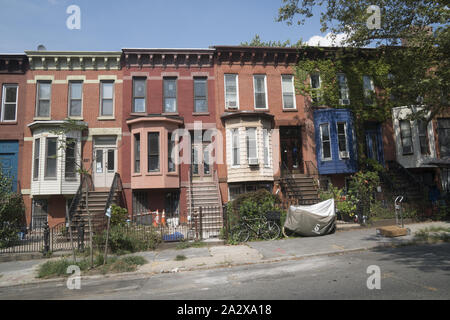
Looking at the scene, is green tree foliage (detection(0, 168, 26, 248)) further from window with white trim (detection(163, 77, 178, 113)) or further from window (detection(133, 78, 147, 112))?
window with white trim (detection(163, 77, 178, 113))

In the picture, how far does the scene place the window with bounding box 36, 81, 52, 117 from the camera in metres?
18.0

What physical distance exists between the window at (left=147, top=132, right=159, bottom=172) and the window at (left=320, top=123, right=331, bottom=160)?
1058 cm

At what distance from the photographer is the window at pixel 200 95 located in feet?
62.2

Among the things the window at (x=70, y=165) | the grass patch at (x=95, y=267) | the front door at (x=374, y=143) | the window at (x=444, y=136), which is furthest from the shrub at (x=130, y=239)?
the window at (x=444, y=136)

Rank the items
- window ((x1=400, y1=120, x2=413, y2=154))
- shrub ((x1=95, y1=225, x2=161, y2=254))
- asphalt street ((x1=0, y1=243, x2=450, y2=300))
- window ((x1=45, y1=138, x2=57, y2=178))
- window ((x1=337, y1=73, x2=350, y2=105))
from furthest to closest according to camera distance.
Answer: window ((x1=337, y1=73, x2=350, y2=105)) < window ((x1=400, y1=120, x2=413, y2=154)) < window ((x1=45, y1=138, x2=57, y2=178)) < shrub ((x1=95, y1=225, x2=161, y2=254)) < asphalt street ((x1=0, y1=243, x2=450, y2=300))

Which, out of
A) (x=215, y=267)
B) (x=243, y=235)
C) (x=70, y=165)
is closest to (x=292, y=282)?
→ (x=215, y=267)

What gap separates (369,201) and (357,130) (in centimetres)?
570

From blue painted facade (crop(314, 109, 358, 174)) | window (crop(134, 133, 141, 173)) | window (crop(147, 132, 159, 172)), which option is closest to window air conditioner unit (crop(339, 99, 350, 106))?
blue painted facade (crop(314, 109, 358, 174))

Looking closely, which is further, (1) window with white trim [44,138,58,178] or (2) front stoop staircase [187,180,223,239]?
(1) window with white trim [44,138,58,178]

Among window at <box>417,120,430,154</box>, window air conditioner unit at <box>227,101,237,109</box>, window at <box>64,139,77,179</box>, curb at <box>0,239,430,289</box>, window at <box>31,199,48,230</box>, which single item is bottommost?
curb at <box>0,239,430,289</box>

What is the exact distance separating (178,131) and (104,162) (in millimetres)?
5072

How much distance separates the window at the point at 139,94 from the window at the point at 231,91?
537cm

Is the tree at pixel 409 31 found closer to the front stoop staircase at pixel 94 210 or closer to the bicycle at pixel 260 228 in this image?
the bicycle at pixel 260 228
